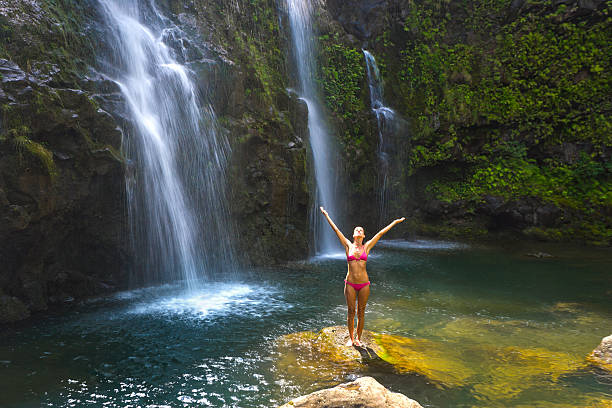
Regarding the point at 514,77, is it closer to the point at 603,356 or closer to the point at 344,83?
the point at 344,83

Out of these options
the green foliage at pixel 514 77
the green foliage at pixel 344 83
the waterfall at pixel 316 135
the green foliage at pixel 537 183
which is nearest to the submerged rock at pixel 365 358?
the waterfall at pixel 316 135

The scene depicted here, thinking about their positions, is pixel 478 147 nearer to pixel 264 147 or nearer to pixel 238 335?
pixel 264 147

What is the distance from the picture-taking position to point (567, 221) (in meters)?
17.2

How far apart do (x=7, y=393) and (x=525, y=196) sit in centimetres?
1917

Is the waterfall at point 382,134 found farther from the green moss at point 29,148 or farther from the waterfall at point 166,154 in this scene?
the green moss at point 29,148

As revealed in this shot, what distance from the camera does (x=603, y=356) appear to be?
5.49 metres

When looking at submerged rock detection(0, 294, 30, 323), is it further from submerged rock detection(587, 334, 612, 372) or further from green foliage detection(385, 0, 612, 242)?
green foliage detection(385, 0, 612, 242)

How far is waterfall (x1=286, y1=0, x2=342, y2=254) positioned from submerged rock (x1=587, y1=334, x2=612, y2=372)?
10.6 meters

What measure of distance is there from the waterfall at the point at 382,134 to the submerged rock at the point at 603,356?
43.3 ft

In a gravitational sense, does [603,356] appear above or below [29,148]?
below

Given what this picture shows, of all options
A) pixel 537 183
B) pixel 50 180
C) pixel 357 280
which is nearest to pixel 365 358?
pixel 357 280

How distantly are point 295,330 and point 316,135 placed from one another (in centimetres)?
1061

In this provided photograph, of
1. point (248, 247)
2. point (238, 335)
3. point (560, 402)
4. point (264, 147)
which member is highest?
point (264, 147)

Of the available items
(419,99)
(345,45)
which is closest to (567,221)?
(419,99)
